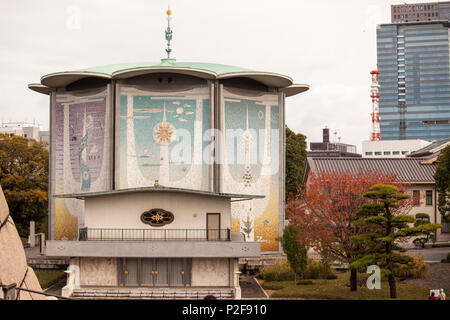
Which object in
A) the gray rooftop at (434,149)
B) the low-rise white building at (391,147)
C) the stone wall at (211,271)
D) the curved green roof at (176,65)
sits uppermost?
the curved green roof at (176,65)

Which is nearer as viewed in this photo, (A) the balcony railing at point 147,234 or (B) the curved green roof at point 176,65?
(A) the balcony railing at point 147,234

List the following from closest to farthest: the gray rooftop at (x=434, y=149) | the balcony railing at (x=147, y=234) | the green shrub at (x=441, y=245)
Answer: the balcony railing at (x=147, y=234) < the green shrub at (x=441, y=245) < the gray rooftop at (x=434, y=149)

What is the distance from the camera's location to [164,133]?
110ft

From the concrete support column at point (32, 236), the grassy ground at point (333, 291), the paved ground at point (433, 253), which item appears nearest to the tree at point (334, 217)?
the grassy ground at point (333, 291)

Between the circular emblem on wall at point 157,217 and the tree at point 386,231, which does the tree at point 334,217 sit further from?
the circular emblem on wall at point 157,217

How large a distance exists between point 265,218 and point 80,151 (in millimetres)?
12673

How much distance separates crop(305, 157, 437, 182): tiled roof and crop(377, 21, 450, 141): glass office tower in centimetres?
1627

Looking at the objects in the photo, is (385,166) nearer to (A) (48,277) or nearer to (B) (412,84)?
(A) (48,277)

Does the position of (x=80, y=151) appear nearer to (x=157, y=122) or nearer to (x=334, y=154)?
(x=157, y=122)

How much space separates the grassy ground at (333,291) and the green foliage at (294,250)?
103cm

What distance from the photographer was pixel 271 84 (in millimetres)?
35406

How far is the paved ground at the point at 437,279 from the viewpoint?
2599cm
